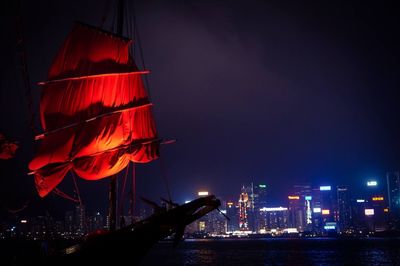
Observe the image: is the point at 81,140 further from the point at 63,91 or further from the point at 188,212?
the point at 188,212

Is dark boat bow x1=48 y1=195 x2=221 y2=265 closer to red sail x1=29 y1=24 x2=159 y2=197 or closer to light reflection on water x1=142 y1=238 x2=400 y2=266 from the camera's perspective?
red sail x1=29 y1=24 x2=159 y2=197

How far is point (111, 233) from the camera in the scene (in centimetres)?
2431

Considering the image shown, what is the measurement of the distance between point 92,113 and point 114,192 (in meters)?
5.71

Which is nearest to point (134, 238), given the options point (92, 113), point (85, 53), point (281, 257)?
point (92, 113)

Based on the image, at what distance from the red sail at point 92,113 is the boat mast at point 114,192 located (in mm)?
715

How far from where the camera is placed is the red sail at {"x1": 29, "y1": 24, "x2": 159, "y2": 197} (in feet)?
96.1

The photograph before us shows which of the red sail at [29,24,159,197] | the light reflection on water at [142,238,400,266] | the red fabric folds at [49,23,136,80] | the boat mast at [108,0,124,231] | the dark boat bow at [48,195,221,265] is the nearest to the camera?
the dark boat bow at [48,195,221,265]

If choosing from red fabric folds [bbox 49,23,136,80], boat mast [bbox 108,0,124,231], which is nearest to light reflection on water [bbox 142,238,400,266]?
boat mast [bbox 108,0,124,231]

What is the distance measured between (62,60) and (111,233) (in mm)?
12927

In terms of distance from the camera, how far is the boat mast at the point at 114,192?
26.7m

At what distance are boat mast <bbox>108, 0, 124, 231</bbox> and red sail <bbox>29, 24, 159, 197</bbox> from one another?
2.35 ft

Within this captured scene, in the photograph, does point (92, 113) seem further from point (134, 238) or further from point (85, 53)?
point (134, 238)

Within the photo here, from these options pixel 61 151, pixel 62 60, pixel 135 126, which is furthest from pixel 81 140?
pixel 62 60

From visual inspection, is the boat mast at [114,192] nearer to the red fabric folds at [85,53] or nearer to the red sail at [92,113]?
the red sail at [92,113]
